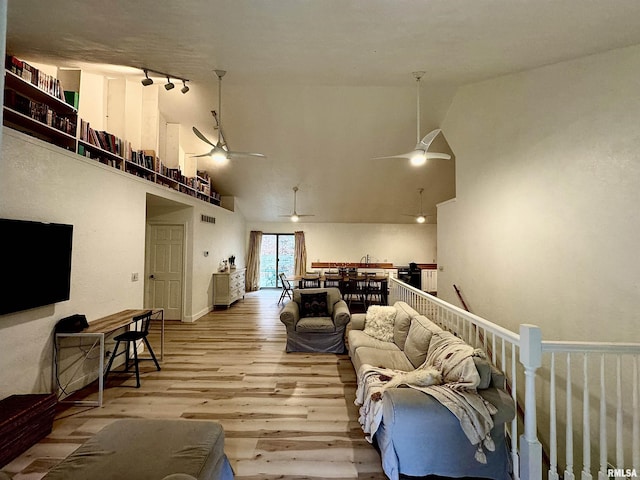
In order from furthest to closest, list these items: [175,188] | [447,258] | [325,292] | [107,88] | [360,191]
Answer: [360,191], [175,188], [447,258], [325,292], [107,88]

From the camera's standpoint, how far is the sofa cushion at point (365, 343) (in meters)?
3.50

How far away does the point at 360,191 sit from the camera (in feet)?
A: 27.3

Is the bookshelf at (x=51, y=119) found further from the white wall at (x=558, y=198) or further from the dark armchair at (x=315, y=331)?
the white wall at (x=558, y=198)

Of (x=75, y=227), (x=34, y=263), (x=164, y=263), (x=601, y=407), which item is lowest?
(x=601, y=407)

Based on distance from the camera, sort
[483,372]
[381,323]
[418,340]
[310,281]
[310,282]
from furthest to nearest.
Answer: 1. [310,282]
2. [310,281]
3. [381,323]
4. [418,340]
5. [483,372]

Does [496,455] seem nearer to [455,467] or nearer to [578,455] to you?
[455,467]

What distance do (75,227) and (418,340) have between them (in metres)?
3.69

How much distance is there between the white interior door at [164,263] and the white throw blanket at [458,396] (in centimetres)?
Result: 472

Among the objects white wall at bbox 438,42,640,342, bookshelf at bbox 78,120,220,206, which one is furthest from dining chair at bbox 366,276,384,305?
bookshelf at bbox 78,120,220,206

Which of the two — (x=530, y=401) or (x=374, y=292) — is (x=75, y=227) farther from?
(x=374, y=292)

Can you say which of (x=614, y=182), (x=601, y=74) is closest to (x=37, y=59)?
(x=601, y=74)

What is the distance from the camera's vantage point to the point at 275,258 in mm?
10797

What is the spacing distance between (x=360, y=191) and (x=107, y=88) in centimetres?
576

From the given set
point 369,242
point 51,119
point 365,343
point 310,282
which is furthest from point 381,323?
point 369,242
